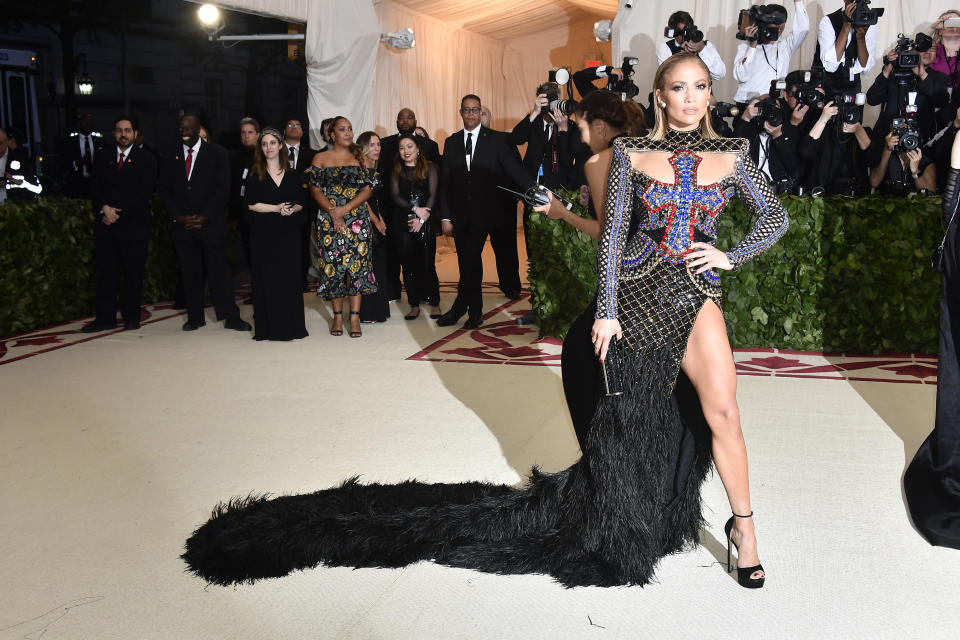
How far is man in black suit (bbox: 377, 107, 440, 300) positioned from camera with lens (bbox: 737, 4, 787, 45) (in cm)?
280

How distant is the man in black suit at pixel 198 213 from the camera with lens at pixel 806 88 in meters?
4.34

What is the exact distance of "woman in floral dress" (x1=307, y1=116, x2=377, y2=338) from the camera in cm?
664

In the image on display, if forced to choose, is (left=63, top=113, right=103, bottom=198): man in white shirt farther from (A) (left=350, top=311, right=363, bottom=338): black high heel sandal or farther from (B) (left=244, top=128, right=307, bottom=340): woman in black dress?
(A) (left=350, top=311, right=363, bottom=338): black high heel sandal

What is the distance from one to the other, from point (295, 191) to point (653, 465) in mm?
4637

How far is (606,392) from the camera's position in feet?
8.80

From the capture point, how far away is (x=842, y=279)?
5.70m

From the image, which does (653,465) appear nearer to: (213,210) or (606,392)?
(606,392)

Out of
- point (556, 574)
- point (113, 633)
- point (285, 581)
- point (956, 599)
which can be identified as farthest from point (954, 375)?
point (113, 633)

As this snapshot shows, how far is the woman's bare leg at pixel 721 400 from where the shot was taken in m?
2.60

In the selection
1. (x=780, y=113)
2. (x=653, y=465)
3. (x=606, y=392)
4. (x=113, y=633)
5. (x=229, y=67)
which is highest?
(x=229, y=67)

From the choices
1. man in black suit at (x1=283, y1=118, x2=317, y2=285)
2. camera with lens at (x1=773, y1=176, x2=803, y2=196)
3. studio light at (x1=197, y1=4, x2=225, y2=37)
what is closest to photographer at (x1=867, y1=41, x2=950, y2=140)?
camera with lens at (x1=773, y1=176, x2=803, y2=196)

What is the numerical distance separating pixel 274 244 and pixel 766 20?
4137mm

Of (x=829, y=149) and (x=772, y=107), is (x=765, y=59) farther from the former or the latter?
(x=829, y=149)

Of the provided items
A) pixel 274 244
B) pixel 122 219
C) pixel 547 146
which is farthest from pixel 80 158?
pixel 547 146
